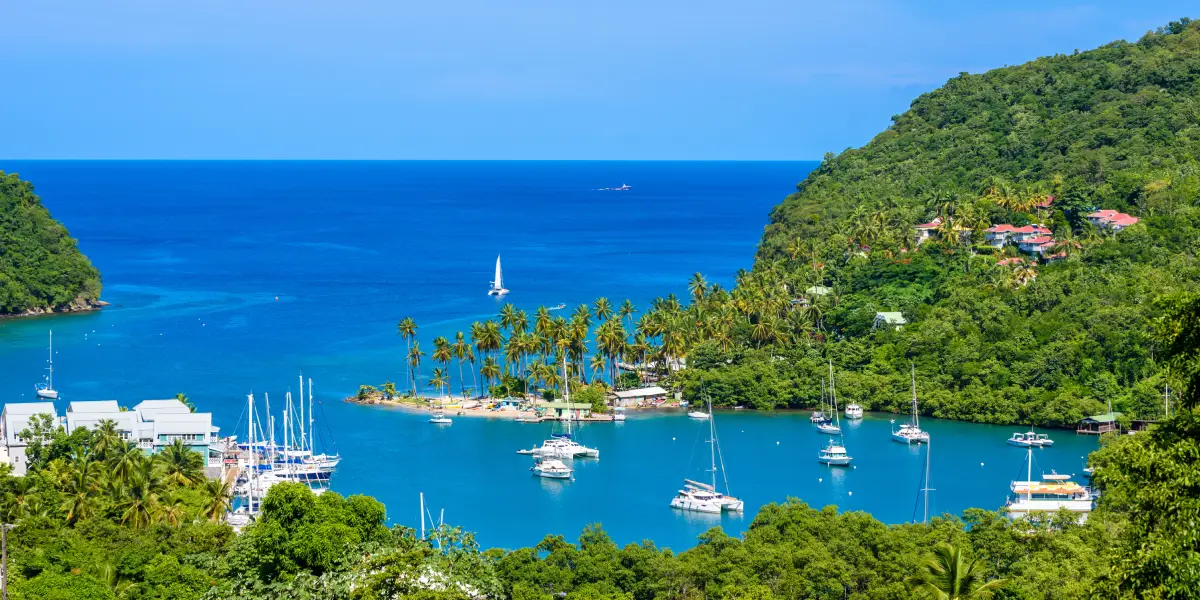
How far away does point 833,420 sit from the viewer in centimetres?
6003

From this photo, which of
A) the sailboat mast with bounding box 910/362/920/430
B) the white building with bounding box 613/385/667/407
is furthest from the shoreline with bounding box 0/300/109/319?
the sailboat mast with bounding box 910/362/920/430

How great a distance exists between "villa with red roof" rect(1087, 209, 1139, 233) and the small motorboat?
39.5 metres

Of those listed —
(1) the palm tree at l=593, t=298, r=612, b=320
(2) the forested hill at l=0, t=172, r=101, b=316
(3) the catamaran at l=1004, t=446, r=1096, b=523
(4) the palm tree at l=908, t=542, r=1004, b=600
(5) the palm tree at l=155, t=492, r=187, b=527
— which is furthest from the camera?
(2) the forested hill at l=0, t=172, r=101, b=316

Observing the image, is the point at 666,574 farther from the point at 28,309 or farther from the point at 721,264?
the point at 721,264

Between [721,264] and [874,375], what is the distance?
56711 millimetres

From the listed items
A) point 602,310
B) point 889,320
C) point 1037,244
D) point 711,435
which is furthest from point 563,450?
point 1037,244

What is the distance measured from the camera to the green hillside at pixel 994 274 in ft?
197

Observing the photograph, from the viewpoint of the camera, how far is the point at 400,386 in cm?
6856

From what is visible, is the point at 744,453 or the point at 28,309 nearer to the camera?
the point at 744,453

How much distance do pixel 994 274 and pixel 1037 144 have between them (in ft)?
109

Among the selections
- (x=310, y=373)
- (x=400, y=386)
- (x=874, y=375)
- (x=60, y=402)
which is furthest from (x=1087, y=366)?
(x=60, y=402)

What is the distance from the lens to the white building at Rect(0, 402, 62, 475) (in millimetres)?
46844

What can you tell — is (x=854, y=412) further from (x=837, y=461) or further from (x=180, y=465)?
(x=180, y=465)

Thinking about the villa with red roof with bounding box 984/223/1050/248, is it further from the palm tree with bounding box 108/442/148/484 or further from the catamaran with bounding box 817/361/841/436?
the palm tree with bounding box 108/442/148/484
